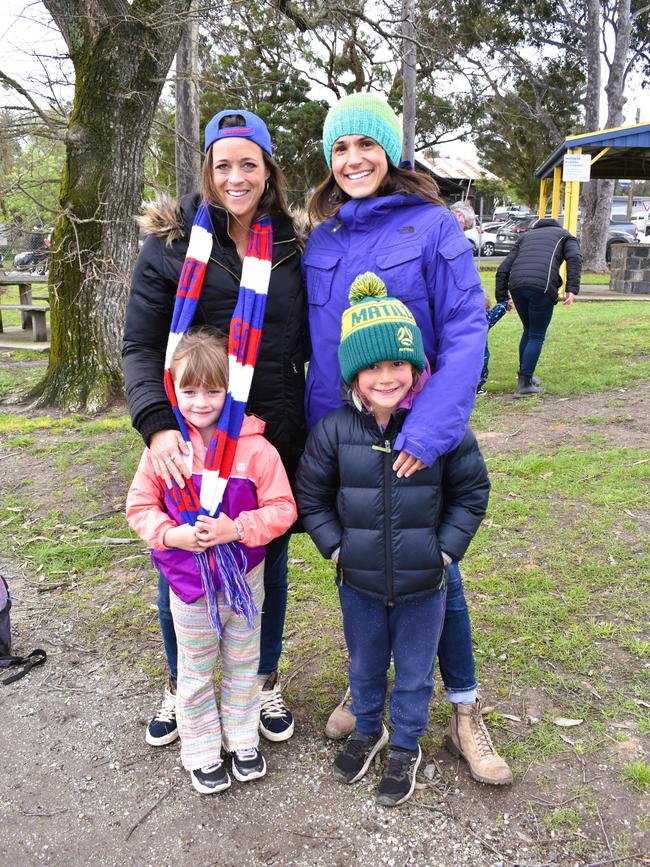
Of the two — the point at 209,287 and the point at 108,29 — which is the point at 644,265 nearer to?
the point at 108,29

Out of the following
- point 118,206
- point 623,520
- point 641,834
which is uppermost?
point 118,206

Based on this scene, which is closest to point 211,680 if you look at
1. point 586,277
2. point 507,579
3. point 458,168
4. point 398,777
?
point 398,777

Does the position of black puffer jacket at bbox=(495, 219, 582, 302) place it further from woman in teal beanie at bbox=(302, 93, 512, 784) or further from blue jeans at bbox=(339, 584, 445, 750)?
blue jeans at bbox=(339, 584, 445, 750)

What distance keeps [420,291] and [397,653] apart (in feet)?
3.73

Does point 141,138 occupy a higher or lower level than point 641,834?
higher

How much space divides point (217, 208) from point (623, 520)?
3.11m

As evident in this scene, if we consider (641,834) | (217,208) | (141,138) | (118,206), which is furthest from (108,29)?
(641,834)

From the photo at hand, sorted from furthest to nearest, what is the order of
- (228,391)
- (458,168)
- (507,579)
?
(458,168)
(507,579)
(228,391)

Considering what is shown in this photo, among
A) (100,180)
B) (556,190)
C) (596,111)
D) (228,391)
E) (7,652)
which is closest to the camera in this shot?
(228,391)

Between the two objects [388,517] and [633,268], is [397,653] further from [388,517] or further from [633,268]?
[633,268]

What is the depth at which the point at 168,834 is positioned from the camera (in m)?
2.20

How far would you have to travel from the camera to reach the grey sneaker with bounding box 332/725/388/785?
2.40m

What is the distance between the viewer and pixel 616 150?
51.7ft

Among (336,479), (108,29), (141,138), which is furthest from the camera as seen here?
(141,138)
